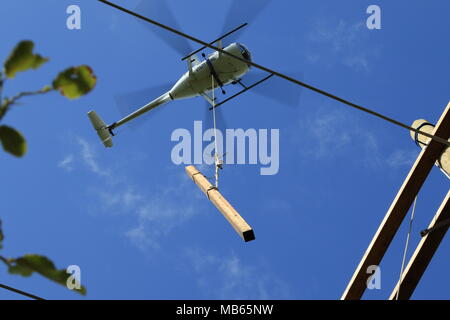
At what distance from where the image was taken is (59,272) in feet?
1.96

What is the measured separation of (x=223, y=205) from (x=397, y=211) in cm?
163

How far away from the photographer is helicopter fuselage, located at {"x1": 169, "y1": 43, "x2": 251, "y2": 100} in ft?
39.0

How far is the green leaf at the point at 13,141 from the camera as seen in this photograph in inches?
21.3

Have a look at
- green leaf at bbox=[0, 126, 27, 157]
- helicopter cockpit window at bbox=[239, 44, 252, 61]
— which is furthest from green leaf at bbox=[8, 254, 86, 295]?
helicopter cockpit window at bbox=[239, 44, 252, 61]

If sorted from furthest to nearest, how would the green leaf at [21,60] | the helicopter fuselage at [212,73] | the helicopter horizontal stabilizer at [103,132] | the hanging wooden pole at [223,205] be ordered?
the helicopter horizontal stabilizer at [103,132], the helicopter fuselage at [212,73], the hanging wooden pole at [223,205], the green leaf at [21,60]

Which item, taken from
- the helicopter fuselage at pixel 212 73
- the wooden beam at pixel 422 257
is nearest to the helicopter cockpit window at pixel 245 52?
the helicopter fuselage at pixel 212 73

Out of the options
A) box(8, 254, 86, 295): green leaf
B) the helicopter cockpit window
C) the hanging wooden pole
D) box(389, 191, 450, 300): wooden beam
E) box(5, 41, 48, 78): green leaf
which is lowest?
box(8, 254, 86, 295): green leaf

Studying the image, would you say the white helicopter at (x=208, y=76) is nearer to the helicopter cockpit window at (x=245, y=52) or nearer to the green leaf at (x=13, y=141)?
the helicopter cockpit window at (x=245, y=52)

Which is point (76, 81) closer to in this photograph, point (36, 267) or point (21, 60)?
point (21, 60)

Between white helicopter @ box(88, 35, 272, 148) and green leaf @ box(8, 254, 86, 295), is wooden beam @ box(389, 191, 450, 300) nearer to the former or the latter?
green leaf @ box(8, 254, 86, 295)

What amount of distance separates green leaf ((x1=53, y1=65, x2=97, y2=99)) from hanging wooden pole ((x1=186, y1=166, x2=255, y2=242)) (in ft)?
10.7

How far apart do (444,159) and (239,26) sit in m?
7.45

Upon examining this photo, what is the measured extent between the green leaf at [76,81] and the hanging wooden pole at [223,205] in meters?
3.27
